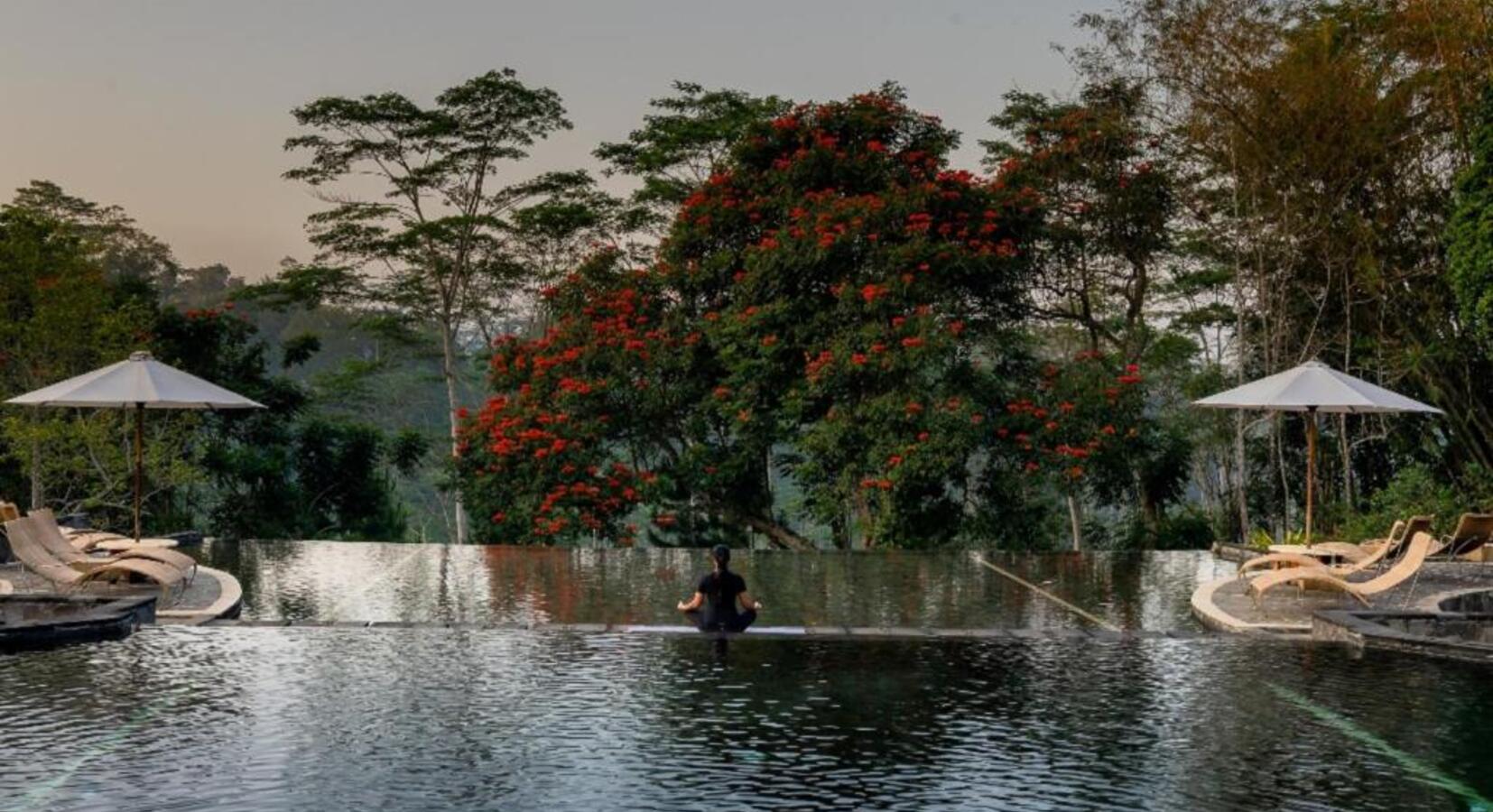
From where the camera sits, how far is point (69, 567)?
46.4 ft

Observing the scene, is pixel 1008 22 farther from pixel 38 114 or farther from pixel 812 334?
pixel 38 114

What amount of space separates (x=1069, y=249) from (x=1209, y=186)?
2784 mm

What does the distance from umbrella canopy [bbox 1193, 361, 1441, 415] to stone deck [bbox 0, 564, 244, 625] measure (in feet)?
37.1

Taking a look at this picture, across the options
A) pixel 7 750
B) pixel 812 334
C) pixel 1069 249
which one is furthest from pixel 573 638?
pixel 1069 249

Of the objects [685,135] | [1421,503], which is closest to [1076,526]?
[1421,503]

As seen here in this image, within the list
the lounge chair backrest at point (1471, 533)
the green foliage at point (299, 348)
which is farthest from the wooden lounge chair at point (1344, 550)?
the green foliage at point (299, 348)

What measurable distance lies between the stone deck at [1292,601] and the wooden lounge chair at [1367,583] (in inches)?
8.7

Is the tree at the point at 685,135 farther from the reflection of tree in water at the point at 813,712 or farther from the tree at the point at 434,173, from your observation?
the reflection of tree in water at the point at 813,712

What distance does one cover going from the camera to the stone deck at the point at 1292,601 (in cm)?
1311

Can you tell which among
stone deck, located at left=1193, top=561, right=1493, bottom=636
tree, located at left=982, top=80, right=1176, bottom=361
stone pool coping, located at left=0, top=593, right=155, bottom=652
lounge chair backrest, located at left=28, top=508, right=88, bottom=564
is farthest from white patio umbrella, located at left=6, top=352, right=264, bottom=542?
tree, located at left=982, top=80, right=1176, bottom=361

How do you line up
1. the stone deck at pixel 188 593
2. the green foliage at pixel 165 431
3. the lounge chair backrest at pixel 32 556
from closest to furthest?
the stone deck at pixel 188 593 → the lounge chair backrest at pixel 32 556 → the green foliage at pixel 165 431

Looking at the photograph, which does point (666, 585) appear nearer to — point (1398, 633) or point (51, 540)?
point (51, 540)

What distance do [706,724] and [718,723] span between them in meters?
0.07

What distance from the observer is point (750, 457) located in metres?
26.1
